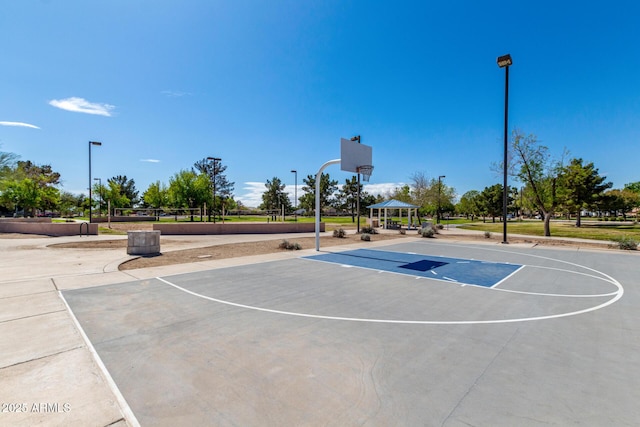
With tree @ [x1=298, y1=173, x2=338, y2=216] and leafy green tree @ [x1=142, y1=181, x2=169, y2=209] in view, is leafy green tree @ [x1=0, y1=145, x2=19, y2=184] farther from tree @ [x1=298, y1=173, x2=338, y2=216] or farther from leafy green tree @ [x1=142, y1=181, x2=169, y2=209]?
tree @ [x1=298, y1=173, x2=338, y2=216]

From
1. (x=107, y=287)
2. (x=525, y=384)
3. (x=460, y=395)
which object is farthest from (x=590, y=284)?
(x=107, y=287)

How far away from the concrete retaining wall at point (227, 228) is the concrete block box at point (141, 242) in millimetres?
11586

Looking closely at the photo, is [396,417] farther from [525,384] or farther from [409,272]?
[409,272]

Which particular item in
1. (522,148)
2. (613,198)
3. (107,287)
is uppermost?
(522,148)

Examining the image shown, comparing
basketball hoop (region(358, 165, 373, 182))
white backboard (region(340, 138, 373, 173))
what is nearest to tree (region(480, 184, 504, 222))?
basketball hoop (region(358, 165, 373, 182))

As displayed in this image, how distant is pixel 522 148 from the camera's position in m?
24.8

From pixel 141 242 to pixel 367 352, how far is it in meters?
12.5

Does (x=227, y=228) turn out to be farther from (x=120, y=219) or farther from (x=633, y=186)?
(x=633, y=186)

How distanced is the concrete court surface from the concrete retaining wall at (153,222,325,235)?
17.4 m

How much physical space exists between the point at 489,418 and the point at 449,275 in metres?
7.14

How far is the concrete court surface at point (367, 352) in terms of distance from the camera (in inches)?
115

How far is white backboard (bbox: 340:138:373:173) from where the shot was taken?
15430 mm

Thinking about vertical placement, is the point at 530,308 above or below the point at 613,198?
below

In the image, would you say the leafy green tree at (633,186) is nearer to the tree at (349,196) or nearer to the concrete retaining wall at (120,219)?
the tree at (349,196)
